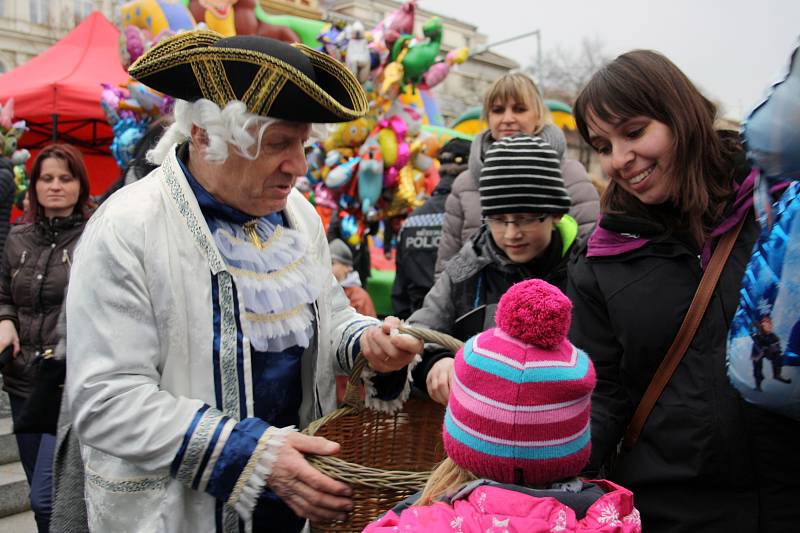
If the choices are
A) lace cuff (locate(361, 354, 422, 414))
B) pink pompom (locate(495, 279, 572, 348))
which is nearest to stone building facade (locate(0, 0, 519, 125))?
lace cuff (locate(361, 354, 422, 414))

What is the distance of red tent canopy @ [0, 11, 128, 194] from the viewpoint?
10.3 metres

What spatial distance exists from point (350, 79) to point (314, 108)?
22 centimetres

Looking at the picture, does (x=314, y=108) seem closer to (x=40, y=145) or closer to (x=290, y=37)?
(x=290, y=37)

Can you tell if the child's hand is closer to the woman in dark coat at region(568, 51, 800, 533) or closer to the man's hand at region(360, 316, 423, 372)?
the man's hand at region(360, 316, 423, 372)

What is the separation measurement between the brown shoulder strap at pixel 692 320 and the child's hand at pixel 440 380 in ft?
1.77

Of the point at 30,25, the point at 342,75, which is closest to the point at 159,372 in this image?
the point at 342,75

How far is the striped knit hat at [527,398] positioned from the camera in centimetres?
138

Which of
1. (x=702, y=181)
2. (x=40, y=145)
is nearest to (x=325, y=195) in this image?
(x=702, y=181)

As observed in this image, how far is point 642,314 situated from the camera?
67.6 inches

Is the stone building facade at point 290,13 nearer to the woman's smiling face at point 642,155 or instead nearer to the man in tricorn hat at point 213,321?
the man in tricorn hat at point 213,321

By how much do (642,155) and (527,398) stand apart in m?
0.73

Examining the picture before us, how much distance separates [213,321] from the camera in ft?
6.15

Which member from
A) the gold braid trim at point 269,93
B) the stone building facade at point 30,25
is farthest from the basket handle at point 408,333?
the stone building facade at point 30,25

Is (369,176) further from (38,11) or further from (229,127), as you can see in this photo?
(38,11)
